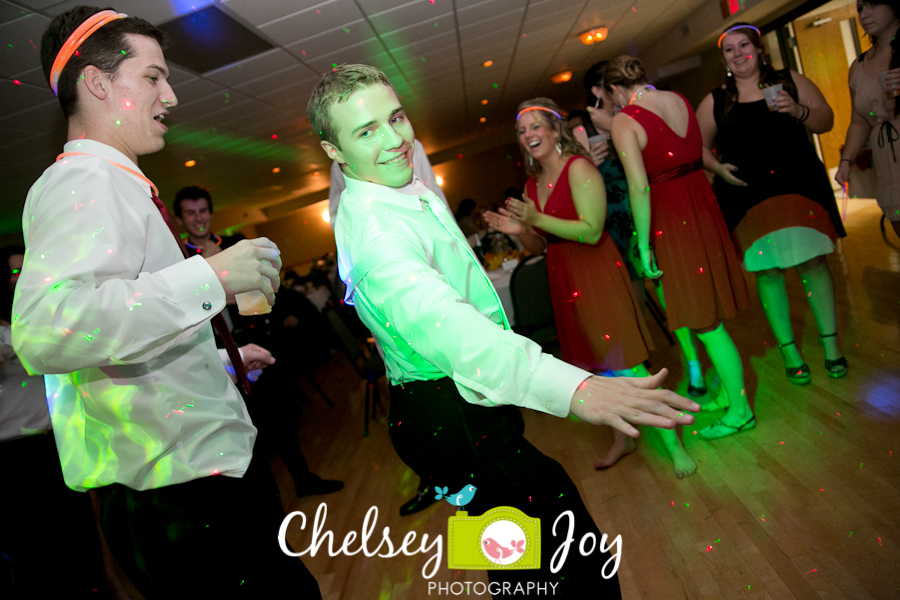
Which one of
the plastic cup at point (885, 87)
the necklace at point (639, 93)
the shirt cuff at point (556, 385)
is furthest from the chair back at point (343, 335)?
the plastic cup at point (885, 87)

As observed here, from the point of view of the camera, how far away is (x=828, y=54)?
22.0 ft

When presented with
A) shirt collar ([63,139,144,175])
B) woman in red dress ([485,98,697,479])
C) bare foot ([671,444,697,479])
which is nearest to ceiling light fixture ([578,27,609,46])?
woman in red dress ([485,98,697,479])

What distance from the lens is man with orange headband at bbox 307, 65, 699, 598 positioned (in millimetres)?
862

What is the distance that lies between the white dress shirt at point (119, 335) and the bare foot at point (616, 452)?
5.76 ft

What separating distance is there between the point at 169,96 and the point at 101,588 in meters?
1.78

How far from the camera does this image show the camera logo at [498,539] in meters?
0.97

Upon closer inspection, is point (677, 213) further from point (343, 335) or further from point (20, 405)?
point (20, 405)

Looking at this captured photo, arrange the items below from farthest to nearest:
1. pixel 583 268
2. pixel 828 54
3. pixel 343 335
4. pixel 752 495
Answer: pixel 828 54 < pixel 343 335 < pixel 583 268 < pixel 752 495

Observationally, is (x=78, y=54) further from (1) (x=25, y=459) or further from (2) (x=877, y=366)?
(2) (x=877, y=366)

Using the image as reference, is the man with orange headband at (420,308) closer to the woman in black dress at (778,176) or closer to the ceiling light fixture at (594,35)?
the woman in black dress at (778,176)

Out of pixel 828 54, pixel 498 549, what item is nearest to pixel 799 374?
pixel 498 549

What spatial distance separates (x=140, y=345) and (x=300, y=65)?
431cm

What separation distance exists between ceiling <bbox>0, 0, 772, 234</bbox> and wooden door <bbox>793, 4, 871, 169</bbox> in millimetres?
1639

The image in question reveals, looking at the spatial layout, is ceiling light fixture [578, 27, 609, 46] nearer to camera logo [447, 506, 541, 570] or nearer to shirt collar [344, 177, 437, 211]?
shirt collar [344, 177, 437, 211]
